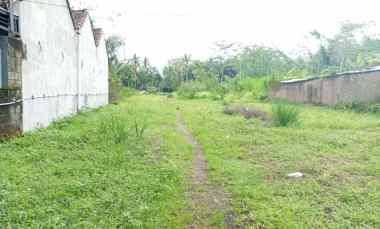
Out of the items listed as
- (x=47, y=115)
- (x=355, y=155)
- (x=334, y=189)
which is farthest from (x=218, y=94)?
(x=334, y=189)

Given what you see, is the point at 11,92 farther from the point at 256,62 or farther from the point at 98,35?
the point at 256,62

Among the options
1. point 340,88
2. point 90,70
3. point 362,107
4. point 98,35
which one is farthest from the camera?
point 98,35

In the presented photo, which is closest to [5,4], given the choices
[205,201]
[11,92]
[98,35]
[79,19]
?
[11,92]

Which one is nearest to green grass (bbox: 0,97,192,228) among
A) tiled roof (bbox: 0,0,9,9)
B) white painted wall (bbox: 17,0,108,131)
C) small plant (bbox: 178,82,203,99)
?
white painted wall (bbox: 17,0,108,131)

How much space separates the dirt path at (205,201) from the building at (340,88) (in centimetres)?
1194

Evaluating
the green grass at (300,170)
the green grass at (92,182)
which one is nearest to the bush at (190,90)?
the green grass at (300,170)

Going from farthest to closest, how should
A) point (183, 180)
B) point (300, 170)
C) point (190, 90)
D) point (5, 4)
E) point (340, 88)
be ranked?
1. point (190, 90)
2. point (340, 88)
3. point (5, 4)
4. point (300, 170)
5. point (183, 180)

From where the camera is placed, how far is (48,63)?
9.77m

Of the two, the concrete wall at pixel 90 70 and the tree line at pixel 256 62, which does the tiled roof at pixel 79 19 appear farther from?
the tree line at pixel 256 62

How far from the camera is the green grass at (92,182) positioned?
3.47 metres

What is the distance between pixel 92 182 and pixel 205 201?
1.61 m

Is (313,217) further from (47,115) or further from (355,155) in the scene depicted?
(47,115)

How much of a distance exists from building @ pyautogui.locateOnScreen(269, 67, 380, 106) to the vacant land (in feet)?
24.1

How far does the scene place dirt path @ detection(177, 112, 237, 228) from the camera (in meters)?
3.62
